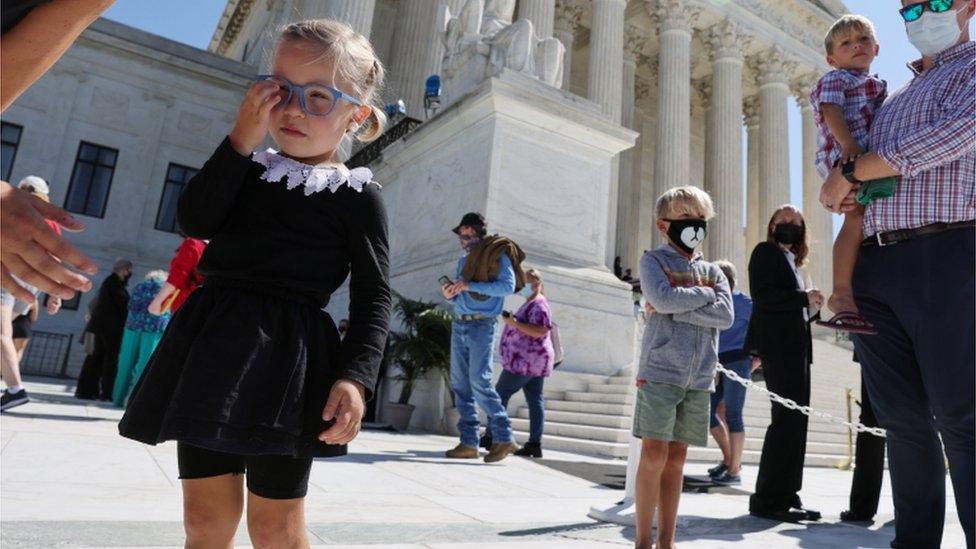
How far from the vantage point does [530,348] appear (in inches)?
245

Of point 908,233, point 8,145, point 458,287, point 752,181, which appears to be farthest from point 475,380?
point 752,181

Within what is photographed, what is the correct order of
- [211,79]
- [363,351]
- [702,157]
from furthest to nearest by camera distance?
[702,157] → [211,79] → [363,351]

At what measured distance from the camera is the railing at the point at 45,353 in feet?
60.8

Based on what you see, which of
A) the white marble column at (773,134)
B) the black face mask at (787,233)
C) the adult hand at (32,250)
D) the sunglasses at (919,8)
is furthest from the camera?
the white marble column at (773,134)

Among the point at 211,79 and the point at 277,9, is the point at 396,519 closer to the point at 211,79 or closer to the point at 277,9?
the point at 211,79

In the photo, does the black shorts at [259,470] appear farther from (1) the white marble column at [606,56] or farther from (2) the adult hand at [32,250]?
(1) the white marble column at [606,56]

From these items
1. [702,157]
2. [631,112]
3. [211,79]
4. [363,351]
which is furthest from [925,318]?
[702,157]

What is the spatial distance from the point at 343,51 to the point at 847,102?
2367mm

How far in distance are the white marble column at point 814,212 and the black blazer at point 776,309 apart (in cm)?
2382

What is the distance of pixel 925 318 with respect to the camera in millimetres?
2260

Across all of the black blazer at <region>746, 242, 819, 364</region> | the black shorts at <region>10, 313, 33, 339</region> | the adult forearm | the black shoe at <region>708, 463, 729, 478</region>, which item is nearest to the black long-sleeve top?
the adult forearm

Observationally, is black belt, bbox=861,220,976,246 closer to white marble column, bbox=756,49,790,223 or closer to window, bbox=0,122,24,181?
window, bbox=0,122,24,181

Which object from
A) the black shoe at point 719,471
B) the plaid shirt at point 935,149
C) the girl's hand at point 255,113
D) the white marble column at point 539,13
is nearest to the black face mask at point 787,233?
the plaid shirt at point 935,149

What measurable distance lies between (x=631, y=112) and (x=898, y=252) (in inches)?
1100
